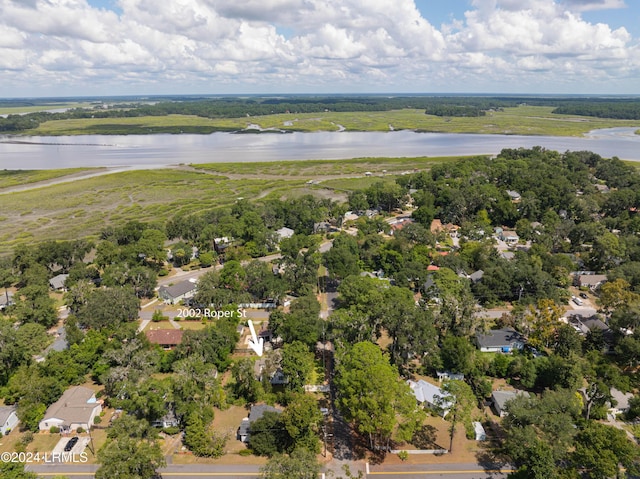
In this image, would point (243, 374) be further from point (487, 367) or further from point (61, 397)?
point (487, 367)

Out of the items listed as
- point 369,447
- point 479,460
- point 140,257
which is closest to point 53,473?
point 369,447

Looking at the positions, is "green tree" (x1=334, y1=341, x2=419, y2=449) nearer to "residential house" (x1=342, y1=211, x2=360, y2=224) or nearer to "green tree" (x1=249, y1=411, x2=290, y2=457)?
"green tree" (x1=249, y1=411, x2=290, y2=457)

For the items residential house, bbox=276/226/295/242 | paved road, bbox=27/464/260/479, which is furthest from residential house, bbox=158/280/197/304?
paved road, bbox=27/464/260/479

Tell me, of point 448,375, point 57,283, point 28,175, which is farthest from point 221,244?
point 28,175

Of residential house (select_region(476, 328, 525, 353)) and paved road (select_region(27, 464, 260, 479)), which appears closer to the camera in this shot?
paved road (select_region(27, 464, 260, 479))

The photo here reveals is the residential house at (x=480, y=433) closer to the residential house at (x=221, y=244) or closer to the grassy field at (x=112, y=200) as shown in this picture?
the residential house at (x=221, y=244)

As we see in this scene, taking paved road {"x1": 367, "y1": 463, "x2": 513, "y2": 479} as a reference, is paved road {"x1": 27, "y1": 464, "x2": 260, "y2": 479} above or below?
below
